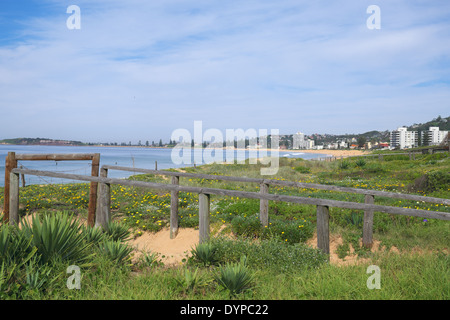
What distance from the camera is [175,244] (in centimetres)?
731

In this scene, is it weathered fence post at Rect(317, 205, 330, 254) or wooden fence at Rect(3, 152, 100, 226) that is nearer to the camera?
weathered fence post at Rect(317, 205, 330, 254)

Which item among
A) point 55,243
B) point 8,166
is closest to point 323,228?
point 55,243

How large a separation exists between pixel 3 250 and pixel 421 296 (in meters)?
4.61

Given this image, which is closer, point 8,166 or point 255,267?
point 255,267

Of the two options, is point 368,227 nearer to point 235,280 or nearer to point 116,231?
point 235,280

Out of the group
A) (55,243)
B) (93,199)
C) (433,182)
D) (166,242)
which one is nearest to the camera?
(55,243)

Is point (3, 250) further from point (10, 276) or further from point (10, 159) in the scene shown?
point (10, 159)

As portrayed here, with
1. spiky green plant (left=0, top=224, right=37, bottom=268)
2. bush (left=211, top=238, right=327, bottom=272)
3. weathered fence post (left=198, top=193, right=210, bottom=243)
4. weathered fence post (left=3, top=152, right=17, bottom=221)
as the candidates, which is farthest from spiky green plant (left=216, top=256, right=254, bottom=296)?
weathered fence post (left=3, top=152, right=17, bottom=221)

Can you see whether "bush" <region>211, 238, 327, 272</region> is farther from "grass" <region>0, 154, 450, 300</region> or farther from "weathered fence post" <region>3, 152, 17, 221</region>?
"weathered fence post" <region>3, 152, 17, 221</region>

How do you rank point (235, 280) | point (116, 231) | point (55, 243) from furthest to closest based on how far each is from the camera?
point (116, 231) → point (55, 243) → point (235, 280)

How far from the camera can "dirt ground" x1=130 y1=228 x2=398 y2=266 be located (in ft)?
21.0

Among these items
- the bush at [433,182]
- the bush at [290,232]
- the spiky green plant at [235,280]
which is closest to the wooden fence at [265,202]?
the bush at [290,232]
